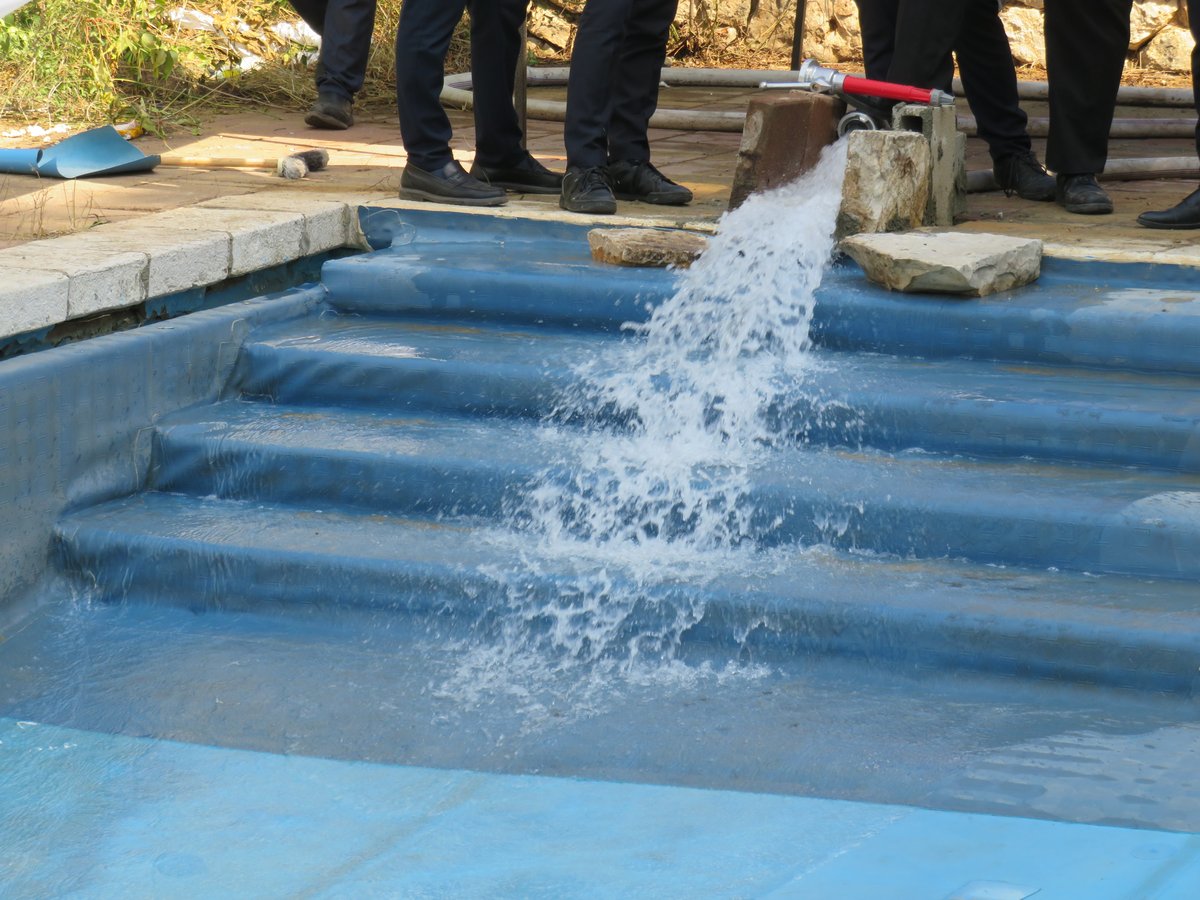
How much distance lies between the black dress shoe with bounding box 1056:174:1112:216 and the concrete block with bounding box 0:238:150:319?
273 centimetres

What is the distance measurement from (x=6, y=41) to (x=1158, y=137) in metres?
4.91

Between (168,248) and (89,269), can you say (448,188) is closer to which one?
(168,248)

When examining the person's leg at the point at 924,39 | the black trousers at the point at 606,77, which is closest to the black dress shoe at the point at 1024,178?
the person's leg at the point at 924,39

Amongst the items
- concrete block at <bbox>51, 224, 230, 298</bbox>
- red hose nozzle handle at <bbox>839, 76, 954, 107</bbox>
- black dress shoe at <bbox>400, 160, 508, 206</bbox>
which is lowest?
concrete block at <bbox>51, 224, 230, 298</bbox>

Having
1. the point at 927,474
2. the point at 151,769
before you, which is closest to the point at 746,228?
the point at 927,474

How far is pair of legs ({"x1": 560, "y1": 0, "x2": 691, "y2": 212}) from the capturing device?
4344 millimetres

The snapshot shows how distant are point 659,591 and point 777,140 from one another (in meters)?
1.86

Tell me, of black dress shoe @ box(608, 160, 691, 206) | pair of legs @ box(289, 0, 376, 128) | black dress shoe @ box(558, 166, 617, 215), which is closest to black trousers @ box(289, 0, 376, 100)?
pair of legs @ box(289, 0, 376, 128)

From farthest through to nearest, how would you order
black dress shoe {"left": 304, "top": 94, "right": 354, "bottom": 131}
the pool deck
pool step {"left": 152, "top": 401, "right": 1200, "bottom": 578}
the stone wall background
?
the stone wall background, black dress shoe {"left": 304, "top": 94, "right": 354, "bottom": 131}, the pool deck, pool step {"left": 152, "top": 401, "right": 1200, "bottom": 578}

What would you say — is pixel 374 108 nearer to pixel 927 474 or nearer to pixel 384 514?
pixel 384 514

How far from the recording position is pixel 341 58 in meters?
6.09

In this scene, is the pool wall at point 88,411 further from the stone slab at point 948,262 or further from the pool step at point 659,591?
the stone slab at point 948,262

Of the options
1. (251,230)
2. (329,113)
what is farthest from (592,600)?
(329,113)

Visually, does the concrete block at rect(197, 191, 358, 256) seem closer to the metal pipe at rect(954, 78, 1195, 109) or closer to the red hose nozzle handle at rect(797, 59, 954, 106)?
the red hose nozzle handle at rect(797, 59, 954, 106)
